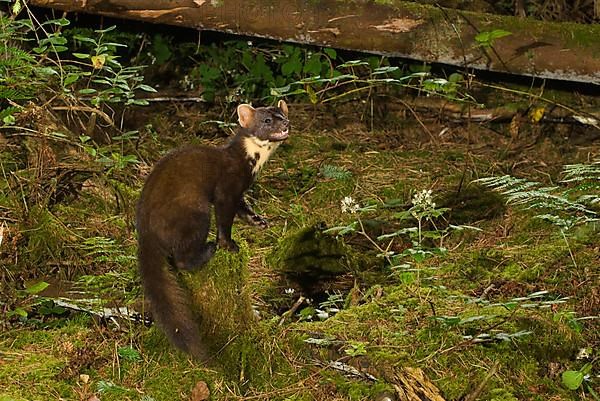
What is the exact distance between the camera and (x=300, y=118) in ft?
28.6

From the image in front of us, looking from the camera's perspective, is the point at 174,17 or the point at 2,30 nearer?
the point at 2,30

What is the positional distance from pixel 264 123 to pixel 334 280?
0.95 m

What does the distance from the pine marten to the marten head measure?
0.16 ft

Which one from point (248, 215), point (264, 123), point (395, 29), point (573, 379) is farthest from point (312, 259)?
point (395, 29)

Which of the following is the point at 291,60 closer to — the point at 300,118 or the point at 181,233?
the point at 300,118

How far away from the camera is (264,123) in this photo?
540 cm

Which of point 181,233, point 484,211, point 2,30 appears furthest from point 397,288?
point 2,30

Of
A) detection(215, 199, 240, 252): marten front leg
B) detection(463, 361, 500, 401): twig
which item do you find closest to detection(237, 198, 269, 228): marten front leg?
detection(215, 199, 240, 252): marten front leg

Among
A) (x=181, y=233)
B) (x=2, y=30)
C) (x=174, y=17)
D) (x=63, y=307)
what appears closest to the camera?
(x=181, y=233)

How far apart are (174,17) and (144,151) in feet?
3.45

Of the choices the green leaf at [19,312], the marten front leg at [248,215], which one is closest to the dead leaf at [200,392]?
the green leaf at [19,312]

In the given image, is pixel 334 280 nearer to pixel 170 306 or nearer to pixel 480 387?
pixel 170 306

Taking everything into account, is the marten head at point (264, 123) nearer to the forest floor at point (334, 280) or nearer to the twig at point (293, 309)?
the forest floor at point (334, 280)

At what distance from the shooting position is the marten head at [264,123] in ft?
17.6
